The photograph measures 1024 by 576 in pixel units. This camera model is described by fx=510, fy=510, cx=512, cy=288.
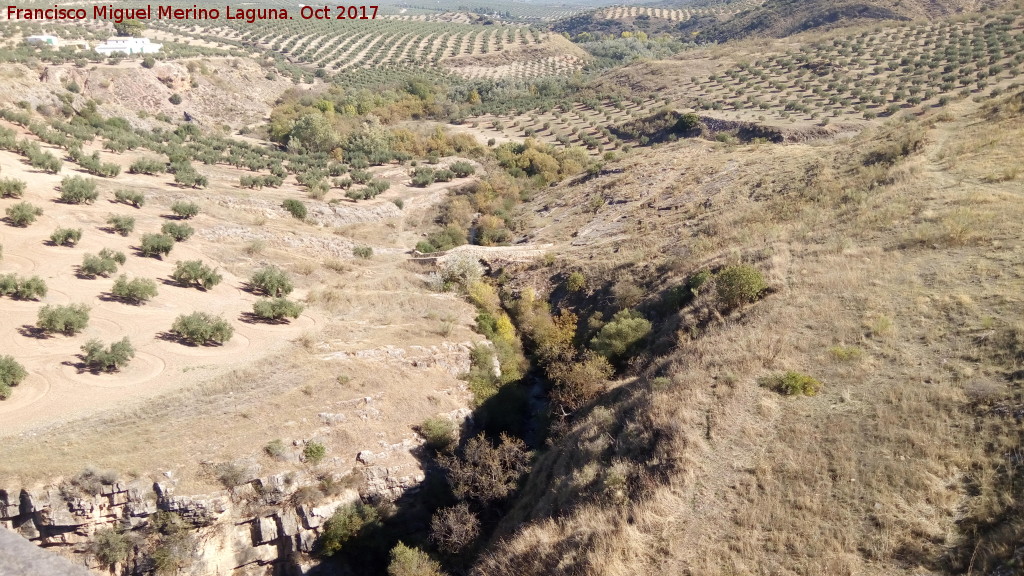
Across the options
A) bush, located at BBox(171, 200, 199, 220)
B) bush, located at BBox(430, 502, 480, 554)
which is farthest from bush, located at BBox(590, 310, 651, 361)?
bush, located at BBox(171, 200, 199, 220)

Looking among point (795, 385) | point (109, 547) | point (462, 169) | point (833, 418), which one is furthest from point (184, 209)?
point (833, 418)

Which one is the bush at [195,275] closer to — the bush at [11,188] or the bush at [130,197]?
the bush at [130,197]

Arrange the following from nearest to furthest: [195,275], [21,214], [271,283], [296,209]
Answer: [21,214], [195,275], [271,283], [296,209]

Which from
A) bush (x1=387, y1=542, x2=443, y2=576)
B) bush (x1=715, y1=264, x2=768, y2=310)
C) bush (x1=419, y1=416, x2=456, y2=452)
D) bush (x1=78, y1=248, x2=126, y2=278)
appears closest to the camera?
bush (x1=387, y1=542, x2=443, y2=576)

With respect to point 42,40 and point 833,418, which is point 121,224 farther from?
point 42,40

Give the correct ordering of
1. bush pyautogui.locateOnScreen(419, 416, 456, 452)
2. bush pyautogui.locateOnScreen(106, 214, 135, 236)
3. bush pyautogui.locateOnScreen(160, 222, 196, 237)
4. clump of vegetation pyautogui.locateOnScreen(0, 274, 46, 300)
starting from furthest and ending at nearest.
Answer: bush pyautogui.locateOnScreen(160, 222, 196, 237), bush pyautogui.locateOnScreen(106, 214, 135, 236), bush pyautogui.locateOnScreen(419, 416, 456, 452), clump of vegetation pyautogui.locateOnScreen(0, 274, 46, 300)

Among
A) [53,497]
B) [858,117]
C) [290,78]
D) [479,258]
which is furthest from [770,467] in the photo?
[290,78]

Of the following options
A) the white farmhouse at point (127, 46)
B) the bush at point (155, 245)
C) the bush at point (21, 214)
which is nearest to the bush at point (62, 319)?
the bush at point (155, 245)

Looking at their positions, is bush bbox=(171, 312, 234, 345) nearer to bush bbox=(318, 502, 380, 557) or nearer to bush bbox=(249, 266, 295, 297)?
bush bbox=(249, 266, 295, 297)
